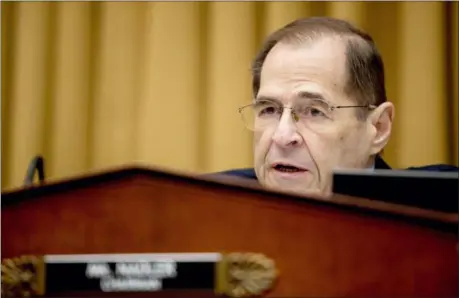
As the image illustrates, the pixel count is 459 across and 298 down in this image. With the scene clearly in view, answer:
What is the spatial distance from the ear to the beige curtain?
17.5 inches

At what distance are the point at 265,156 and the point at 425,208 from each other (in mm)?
532

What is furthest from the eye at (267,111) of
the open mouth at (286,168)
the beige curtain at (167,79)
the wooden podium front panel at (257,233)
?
the wooden podium front panel at (257,233)

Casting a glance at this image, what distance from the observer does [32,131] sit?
176 centimetres

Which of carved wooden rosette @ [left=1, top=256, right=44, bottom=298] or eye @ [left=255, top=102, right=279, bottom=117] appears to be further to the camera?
eye @ [left=255, top=102, right=279, bottom=117]

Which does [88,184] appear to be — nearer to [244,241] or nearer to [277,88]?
[244,241]

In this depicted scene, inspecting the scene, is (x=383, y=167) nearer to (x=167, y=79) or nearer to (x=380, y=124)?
(x=380, y=124)

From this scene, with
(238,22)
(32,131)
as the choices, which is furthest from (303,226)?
(32,131)

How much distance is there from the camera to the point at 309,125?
1.14 metres

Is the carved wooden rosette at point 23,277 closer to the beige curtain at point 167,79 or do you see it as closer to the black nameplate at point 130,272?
the black nameplate at point 130,272

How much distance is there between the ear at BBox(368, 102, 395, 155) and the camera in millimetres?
1225

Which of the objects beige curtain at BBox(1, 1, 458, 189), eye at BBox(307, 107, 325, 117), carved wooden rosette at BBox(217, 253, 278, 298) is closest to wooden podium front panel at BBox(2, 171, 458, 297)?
carved wooden rosette at BBox(217, 253, 278, 298)

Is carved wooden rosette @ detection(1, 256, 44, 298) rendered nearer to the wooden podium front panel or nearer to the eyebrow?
the wooden podium front panel

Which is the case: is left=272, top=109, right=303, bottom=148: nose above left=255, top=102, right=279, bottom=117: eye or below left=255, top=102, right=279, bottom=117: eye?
below

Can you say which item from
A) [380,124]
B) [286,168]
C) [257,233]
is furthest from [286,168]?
Result: [257,233]
